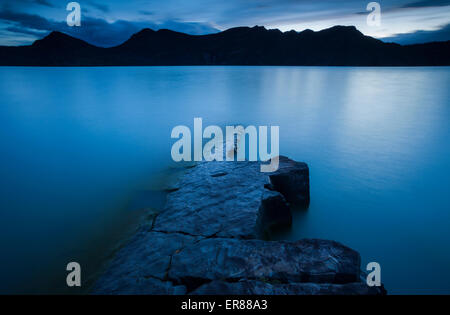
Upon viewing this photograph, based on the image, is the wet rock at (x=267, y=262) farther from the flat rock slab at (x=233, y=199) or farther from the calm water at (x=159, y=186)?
the calm water at (x=159, y=186)

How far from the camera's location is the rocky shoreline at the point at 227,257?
2848 millimetres

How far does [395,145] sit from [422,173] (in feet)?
9.65

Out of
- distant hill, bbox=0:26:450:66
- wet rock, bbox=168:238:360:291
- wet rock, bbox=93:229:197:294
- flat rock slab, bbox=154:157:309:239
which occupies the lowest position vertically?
wet rock, bbox=93:229:197:294

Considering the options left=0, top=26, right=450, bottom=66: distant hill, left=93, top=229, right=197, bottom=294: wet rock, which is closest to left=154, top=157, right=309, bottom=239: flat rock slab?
left=93, top=229, right=197, bottom=294: wet rock

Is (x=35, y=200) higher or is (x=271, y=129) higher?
(x=271, y=129)

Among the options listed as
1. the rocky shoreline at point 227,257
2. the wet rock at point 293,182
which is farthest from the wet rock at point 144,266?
the wet rock at point 293,182

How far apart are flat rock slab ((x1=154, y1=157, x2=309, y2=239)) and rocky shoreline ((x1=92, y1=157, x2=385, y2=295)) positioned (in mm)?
19

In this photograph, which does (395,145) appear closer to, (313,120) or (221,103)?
(313,120)

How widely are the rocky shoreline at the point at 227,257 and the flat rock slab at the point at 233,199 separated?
0.02 meters

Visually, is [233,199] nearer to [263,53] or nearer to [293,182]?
[293,182]

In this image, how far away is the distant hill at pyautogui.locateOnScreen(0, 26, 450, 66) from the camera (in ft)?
469

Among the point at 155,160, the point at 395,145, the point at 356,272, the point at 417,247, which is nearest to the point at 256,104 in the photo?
the point at 395,145

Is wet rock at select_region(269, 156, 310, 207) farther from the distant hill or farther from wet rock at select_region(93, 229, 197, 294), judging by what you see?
Result: the distant hill

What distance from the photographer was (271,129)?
13.3 metres
